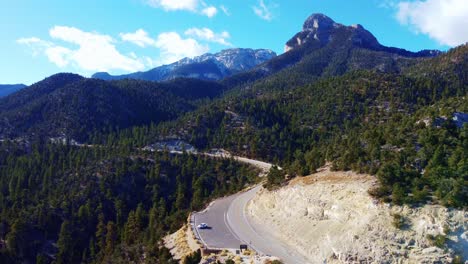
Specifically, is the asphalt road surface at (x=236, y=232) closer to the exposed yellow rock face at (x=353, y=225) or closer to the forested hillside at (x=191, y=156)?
the exposed yellow rock face at (x=353, y=225)

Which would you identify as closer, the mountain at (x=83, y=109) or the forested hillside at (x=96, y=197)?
the forested hillside at (x=96, y=197)

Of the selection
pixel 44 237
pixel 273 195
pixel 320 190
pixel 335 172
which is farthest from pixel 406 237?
pixel 44 237

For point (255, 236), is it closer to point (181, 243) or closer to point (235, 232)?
point (235, 232)

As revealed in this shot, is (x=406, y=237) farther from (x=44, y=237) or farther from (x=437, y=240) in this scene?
(x=44, y=237)

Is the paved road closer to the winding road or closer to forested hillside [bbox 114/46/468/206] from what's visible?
the winding road

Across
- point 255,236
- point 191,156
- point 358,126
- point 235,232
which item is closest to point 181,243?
point 235,232

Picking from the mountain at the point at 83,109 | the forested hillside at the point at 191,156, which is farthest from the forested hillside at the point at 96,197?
the mountain at the point at 83,109
